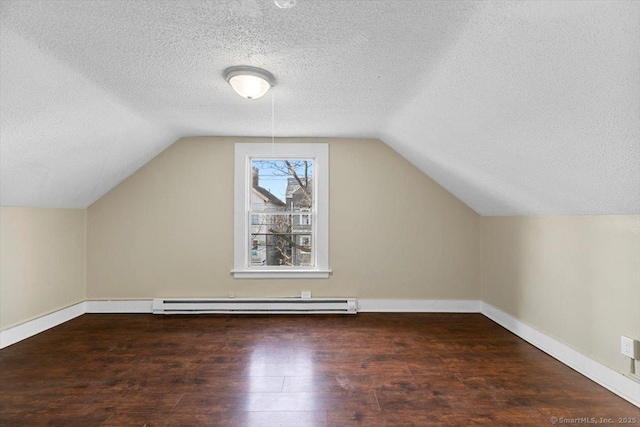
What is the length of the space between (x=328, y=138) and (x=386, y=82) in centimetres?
184

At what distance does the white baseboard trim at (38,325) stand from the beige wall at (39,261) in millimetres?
48

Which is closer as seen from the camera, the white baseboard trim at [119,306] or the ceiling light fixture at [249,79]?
the ceiling light fixture at [249,79]

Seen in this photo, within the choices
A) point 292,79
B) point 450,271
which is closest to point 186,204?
point 292,79

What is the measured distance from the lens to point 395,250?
14.4 ft

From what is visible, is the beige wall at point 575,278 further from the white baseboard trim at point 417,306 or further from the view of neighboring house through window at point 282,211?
the view of neighboring house through window at point 282,211

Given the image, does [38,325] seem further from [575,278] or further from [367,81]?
[575,278]

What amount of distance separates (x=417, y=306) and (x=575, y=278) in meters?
1.89

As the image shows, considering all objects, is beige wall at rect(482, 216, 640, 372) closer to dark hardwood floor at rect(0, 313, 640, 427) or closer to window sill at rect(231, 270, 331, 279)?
dark hardwood floor at rect(0, 313, 640, 427)

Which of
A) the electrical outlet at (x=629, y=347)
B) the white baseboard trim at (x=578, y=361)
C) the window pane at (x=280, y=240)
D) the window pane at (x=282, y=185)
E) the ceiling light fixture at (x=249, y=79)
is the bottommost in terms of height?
the white baseboard trim at (x=578, y=361)

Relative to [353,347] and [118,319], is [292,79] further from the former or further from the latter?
[118,319]

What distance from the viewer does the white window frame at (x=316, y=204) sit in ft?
14.3

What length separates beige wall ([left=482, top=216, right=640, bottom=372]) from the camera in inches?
92.4

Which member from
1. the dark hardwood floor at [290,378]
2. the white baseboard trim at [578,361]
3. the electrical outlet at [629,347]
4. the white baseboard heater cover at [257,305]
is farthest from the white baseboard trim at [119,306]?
the electrical outlet at [629,347]

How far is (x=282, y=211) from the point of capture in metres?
4.51
